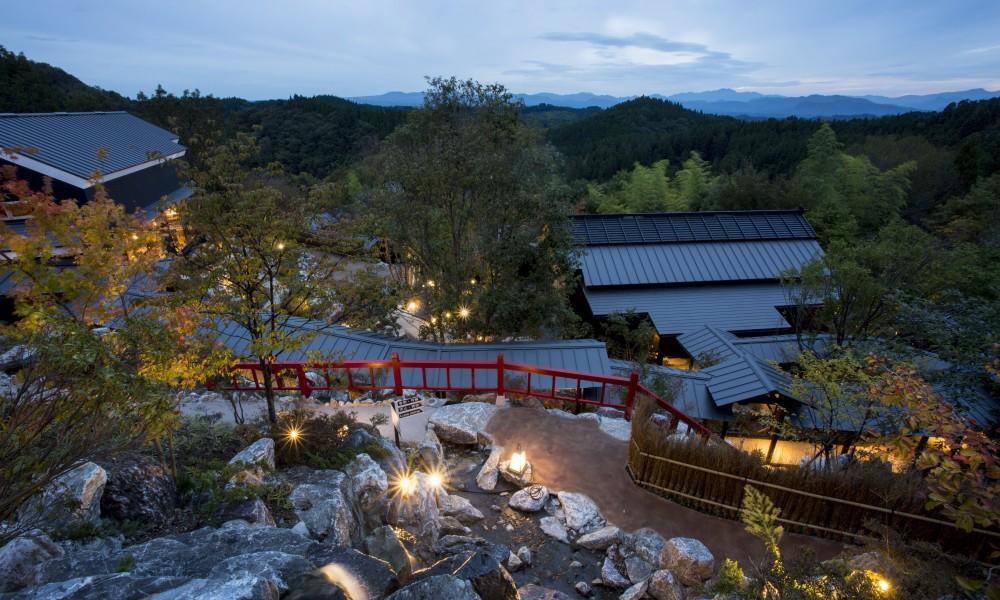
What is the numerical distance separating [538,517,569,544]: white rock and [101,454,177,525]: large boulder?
4554 mm

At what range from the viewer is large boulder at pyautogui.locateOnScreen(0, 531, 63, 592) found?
352 centimetres

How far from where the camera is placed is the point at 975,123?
46.9 m

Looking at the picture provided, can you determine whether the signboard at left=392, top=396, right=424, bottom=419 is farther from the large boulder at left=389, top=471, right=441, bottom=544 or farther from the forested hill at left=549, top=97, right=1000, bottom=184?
the forested hill at left=549, top=97, right=1000, bottom=184

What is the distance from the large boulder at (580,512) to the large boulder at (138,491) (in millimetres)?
4958

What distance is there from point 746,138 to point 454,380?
180 feet

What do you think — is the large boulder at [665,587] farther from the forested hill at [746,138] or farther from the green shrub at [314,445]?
the forested hill at [746,138]

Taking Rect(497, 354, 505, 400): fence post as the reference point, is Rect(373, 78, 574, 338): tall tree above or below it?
above

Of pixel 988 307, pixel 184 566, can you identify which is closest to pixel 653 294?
pixel 988 307

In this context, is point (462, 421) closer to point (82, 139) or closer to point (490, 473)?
point (490, 473)

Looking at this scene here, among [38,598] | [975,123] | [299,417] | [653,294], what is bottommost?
[653,294]

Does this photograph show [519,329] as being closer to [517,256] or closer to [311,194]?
[517,256]

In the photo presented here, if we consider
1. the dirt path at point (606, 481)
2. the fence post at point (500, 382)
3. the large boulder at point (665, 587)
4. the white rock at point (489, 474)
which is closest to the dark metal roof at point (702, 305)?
the fence post at point (500, 382)

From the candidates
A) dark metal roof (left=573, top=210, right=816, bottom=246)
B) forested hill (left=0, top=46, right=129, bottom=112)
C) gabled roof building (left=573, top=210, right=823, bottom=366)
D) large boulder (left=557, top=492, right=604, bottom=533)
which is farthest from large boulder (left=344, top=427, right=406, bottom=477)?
forested hill (left=0, top=46, right=129, bottom=112)

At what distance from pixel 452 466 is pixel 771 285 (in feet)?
59.6
